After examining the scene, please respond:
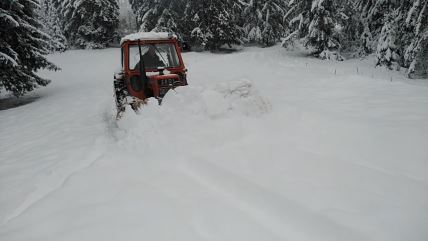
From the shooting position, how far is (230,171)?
475cm

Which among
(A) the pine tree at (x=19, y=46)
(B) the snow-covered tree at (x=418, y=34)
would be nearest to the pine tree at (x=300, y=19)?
(B) the snow-covered tree at (x=418, y=34)

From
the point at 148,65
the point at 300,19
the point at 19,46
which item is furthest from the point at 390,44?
the point at 19,46

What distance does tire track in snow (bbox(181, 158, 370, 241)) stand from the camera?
341 cm

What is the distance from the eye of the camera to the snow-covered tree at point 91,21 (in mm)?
29203

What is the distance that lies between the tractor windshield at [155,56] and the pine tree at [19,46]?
5609 millimetres

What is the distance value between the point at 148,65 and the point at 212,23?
16.9 m

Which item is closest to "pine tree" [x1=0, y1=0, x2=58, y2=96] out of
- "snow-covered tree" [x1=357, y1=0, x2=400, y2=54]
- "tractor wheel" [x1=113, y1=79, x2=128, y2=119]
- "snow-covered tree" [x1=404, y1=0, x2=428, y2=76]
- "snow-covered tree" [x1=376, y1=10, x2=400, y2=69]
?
"tractor wheel" [x1=113, y1=79, x2=128, y2=119]

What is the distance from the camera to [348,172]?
4.41 meters

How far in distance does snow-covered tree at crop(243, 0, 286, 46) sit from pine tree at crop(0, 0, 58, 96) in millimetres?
15868

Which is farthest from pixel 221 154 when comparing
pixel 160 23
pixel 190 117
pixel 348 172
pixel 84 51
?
pixel 84 51

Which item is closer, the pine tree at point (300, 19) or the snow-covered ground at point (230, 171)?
the snow-covered ground at point (230, 171)

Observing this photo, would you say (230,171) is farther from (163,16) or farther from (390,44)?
(163,16)

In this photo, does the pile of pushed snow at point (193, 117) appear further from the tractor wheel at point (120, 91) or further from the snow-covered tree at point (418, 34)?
the snow-covered tree at point (418, 34)

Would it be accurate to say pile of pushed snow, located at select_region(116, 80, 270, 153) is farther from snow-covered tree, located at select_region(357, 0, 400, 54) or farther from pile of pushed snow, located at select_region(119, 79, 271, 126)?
snow-covered tree, located at select_region(357, 0, 400, 54)
